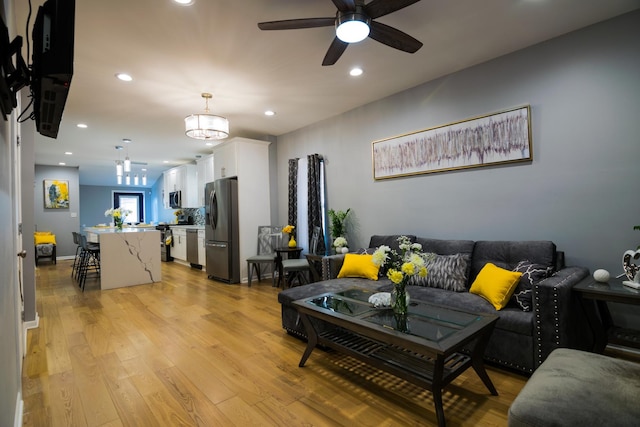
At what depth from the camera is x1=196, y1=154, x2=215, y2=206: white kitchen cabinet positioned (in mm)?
6848

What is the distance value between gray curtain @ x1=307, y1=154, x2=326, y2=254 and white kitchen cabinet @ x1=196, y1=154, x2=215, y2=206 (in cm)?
281

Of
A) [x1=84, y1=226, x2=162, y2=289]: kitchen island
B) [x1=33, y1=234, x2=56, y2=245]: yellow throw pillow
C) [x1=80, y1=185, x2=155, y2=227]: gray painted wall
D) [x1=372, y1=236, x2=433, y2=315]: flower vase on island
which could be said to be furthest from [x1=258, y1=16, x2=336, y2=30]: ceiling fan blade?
[x1=80, y1=185, x2=155, y2=227]: gray painted wall

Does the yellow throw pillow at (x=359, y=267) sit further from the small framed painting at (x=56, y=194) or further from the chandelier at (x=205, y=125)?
the small framed painting at (x=56, y=194)

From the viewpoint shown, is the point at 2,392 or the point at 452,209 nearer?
the point at 2,392

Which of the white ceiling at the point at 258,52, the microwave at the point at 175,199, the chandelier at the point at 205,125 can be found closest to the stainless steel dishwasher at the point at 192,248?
the microwave at the point at 175,199

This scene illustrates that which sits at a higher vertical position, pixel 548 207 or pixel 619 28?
pixel 619 28

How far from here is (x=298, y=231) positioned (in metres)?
5.36

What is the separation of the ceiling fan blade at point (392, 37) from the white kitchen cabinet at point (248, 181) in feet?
11.8

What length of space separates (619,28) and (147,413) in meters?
4.35

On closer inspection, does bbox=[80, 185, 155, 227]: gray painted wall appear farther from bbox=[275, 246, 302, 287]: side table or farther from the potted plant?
the potted plant

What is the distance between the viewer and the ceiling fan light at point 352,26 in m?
1.94

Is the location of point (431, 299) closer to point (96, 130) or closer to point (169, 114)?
point (169, 114)

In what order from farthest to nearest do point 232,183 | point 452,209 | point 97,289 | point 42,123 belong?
point 232,183 < point 97,289 < point 452,209 < point 42,123

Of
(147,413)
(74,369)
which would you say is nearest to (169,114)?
(74,369)
